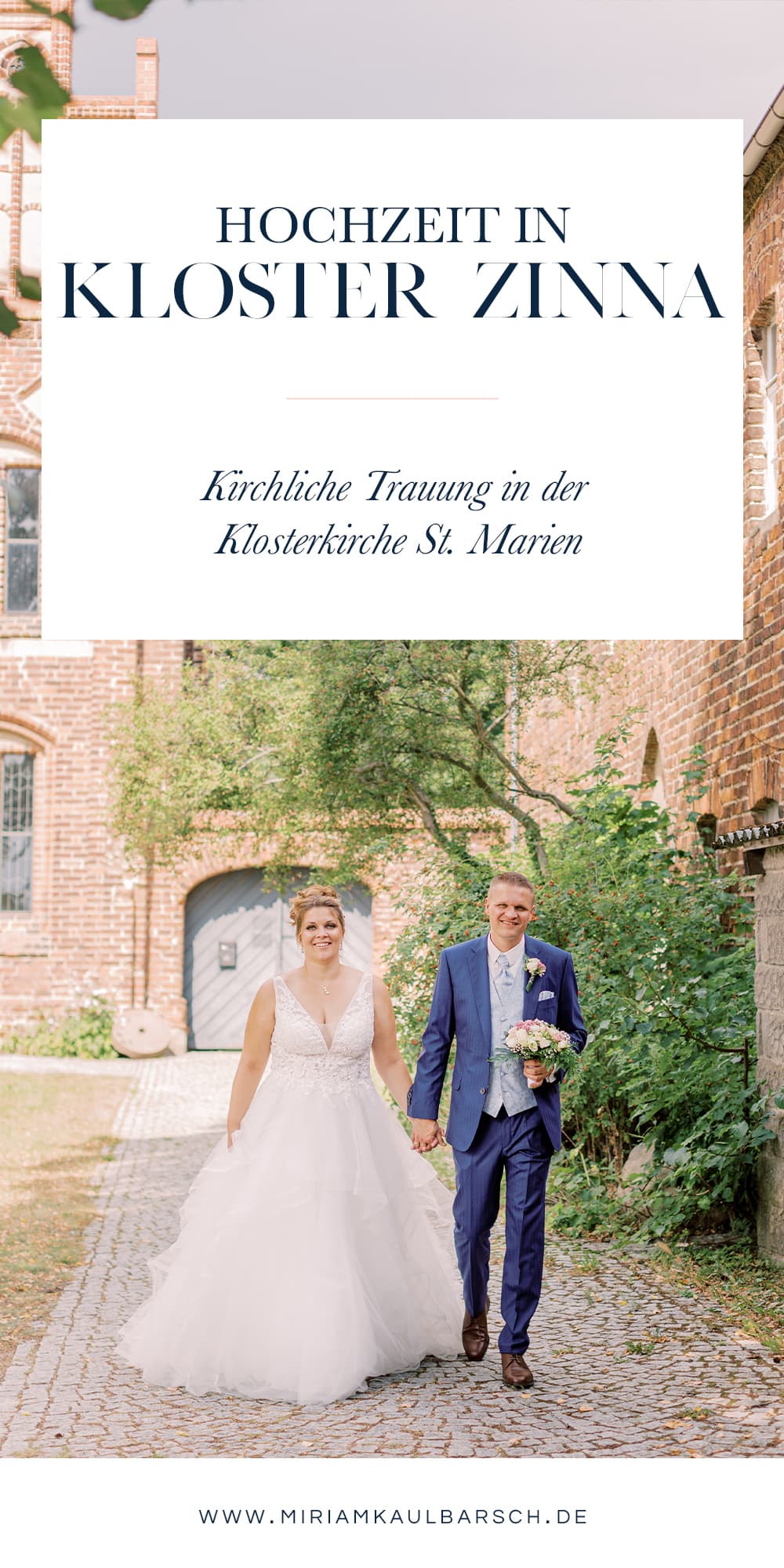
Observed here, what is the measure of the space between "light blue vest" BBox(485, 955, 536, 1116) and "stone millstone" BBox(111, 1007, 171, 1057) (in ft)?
45.6

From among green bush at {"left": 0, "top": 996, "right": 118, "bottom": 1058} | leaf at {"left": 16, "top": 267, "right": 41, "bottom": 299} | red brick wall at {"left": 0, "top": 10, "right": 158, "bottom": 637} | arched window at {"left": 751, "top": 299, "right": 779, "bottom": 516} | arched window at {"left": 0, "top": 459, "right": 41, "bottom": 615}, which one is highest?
red brick wall at {"left": 0, "top": 10, "right": 158, "bottom": 637}

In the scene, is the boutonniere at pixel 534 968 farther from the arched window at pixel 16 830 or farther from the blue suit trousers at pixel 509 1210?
the arched window at pixel 16 830

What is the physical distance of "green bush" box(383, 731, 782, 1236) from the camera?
23.4 ft

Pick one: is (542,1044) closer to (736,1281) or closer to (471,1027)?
(471,1027)

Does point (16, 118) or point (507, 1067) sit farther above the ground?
point (16, 118)

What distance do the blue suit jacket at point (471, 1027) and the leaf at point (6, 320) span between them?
2.84 meters

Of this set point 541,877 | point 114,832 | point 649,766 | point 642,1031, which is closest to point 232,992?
point 114,832

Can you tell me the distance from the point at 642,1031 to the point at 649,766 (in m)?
5.01

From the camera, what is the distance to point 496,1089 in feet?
17.6

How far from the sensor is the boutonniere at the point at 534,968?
5336 millimetres

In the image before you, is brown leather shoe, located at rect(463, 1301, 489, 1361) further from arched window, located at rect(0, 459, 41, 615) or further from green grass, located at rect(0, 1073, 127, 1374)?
arched window, located at rect(0, 459, 41, 615)

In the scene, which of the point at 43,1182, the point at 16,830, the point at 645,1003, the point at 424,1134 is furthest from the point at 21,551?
the point at 424,1134

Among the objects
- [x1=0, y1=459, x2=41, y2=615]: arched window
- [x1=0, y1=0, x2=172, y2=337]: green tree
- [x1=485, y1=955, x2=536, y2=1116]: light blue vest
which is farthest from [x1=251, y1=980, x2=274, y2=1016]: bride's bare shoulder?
[x1=0, y1=459, x2=41, y2=615]: arched window

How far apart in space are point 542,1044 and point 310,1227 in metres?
1.01
